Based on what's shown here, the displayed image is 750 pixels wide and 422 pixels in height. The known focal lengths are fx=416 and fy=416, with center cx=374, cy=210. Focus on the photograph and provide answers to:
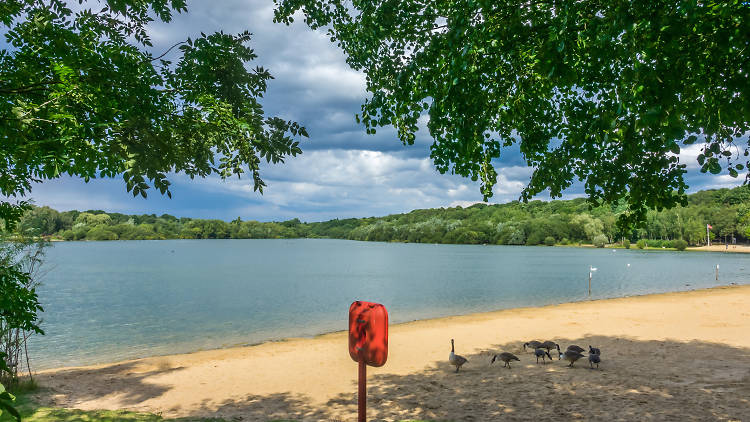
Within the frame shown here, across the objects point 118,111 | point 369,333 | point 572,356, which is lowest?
point 572,356

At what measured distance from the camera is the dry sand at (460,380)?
7.20 metres

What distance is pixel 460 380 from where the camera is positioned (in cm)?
945

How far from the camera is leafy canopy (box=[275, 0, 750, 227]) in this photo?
10.5 ft

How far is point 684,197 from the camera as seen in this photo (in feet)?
16.2

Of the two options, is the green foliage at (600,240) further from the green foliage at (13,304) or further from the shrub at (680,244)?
the green foliage at (13,304)

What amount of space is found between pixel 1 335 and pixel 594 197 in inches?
462

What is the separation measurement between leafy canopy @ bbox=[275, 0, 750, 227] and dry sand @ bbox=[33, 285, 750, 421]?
12.5 ft

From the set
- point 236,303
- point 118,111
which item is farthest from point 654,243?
point 118,111

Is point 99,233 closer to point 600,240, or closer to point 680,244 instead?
point 600,240

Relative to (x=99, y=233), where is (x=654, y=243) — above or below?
below

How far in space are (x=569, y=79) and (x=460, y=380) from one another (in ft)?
24.7

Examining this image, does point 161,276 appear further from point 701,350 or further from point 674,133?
point 674,133

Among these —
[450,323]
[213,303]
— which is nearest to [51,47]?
[450,323]

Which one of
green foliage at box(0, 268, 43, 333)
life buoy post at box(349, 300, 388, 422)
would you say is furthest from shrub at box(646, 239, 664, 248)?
green foliage at box(0, 268, 43, 333)
